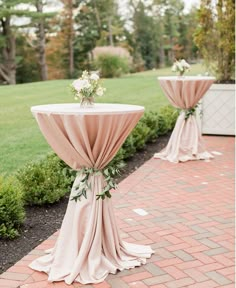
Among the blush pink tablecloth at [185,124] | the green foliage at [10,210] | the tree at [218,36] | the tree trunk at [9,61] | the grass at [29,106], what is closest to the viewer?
the green foliage at [10,210]

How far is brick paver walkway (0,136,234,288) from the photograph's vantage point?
2795mm

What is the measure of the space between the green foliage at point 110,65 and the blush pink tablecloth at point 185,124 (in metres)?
15.7

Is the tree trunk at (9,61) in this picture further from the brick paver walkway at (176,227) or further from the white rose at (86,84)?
the white rose at (86,84)

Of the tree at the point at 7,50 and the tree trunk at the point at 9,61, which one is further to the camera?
the tree trunk at the point at 9,61

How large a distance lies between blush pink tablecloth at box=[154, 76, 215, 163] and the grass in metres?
1.84

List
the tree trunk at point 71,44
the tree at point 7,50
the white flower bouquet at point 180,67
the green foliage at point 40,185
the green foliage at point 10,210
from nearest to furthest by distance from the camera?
the green foliage at point 10,210 → the green foliage at point 40,185 → the white flower bouquet at point 180,67 → the tree at point 7,50 → the tree trunk at point 71,44

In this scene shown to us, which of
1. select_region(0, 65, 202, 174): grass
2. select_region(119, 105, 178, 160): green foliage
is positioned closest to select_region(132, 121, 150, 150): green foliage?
select_region(119, 105, 178, 160): green foliage

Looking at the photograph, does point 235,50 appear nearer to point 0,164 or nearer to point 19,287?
point 0,164

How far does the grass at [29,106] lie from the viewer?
629cm

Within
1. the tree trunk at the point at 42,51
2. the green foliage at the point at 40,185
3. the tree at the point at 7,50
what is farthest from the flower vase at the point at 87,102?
the tree trunk at the point at 42,51

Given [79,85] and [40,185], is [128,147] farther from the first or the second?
[79,85]

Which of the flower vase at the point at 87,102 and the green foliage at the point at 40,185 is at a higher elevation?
the flower vase at the point at 87,102

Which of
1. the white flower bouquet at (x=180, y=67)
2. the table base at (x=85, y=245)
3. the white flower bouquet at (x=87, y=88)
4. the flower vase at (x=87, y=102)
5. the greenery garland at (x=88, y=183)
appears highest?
the white flower bouquet at (x=180, y=67)

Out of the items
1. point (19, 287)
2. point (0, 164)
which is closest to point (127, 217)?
point (19, 287)
